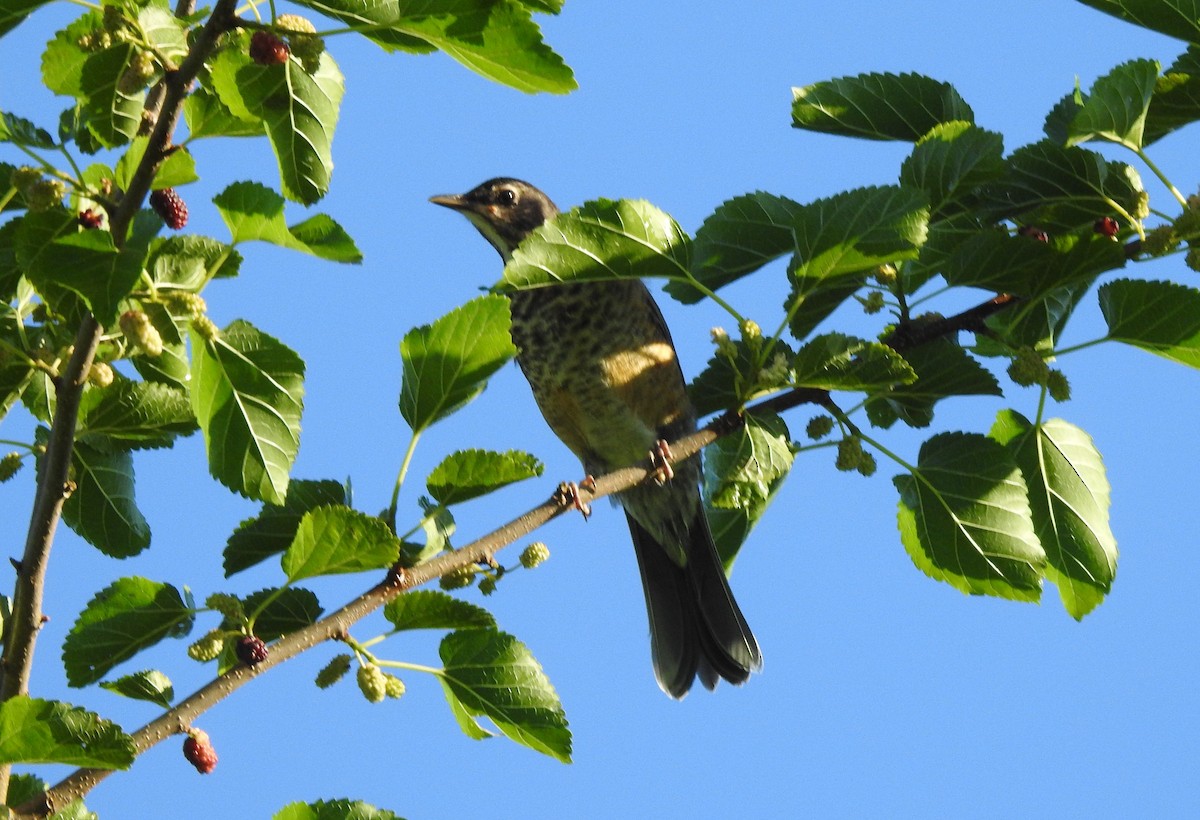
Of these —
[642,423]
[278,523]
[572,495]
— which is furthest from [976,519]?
[642,423]

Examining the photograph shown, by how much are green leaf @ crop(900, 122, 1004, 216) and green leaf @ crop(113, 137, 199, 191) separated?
1.35m

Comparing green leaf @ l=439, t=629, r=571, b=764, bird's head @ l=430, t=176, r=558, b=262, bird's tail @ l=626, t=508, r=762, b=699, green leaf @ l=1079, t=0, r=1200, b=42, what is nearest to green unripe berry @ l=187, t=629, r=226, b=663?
green leaf @ l=439, t=629, r=571, b=764

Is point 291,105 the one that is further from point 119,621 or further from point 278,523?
point 119,621

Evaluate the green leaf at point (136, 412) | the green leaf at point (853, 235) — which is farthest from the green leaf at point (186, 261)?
the green leaf at point (853, 235)

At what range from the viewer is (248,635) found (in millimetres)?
2234

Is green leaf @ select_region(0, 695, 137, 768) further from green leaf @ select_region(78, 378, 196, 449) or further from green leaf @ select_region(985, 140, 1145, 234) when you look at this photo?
green leaf @ select_region(985, 140, 1145, 234)

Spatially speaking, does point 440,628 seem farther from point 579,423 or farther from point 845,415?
point 579,423

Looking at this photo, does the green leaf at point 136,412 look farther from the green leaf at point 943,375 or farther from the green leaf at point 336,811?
the green leaf at point 943,375

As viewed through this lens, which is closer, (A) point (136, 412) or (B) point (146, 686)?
(B) point (146, 686)

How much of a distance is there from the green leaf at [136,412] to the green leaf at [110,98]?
47cm

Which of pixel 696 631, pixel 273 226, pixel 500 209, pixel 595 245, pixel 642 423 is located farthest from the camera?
pixel 500 209

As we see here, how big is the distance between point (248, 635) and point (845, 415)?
128cm

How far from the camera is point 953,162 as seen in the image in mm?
2572

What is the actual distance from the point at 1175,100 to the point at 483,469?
1.64 m
